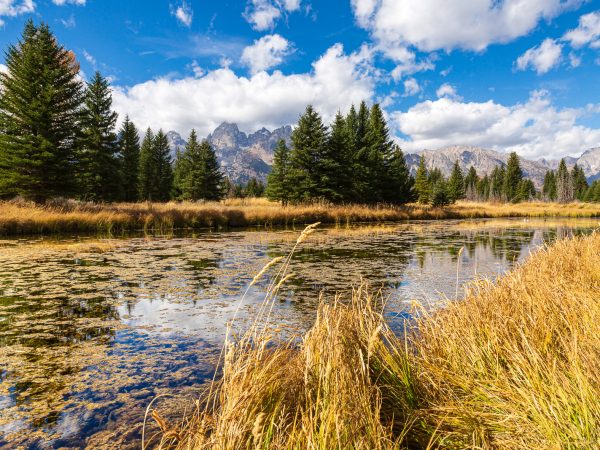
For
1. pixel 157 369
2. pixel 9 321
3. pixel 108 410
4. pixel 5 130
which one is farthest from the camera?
pixel 5 130

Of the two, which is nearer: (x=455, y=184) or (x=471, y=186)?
(x=455, y=184)

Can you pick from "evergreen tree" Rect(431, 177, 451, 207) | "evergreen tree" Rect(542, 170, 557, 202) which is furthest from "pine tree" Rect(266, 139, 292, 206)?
"evergreen tree" Rect(542, 170, 557, 202)

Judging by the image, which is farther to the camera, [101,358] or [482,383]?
[101,358]

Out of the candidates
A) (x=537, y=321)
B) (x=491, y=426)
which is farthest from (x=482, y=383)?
(x=537, y=321)

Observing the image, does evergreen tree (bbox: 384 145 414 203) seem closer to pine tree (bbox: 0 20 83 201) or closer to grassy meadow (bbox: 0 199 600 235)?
grassy meadow (bbox: 0 199 600 235)

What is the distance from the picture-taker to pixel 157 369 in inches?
138

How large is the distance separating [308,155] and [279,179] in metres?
13.5

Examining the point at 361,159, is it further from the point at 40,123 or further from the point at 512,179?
the point at 512,179

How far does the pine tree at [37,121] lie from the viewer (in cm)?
1909

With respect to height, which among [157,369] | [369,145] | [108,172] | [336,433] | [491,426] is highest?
[369,145]

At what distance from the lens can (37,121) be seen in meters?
19.6

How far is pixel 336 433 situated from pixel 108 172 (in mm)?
32283

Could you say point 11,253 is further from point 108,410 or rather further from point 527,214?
point 527,214

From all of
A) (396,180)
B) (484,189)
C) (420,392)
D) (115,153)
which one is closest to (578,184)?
(484,189)
